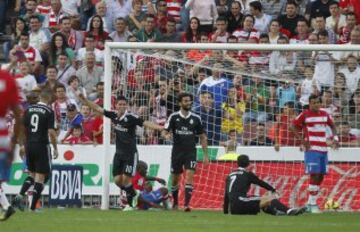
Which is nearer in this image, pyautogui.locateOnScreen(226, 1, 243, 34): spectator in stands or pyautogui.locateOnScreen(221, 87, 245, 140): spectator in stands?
pyautogui.locateOnScreen(221, 87, 245, 140): spectator in stands

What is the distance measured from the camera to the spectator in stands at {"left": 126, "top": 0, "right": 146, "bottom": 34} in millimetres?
26734

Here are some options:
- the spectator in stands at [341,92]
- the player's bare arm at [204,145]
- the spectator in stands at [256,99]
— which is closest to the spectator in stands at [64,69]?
the spectator in stands at [256,99]

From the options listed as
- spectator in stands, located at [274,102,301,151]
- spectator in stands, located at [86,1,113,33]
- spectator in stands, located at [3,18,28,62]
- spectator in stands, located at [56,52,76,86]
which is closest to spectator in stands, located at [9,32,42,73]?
spectator in stands, located at [56,52,76,86]

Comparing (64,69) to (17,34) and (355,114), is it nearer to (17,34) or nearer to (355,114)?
(17,34)

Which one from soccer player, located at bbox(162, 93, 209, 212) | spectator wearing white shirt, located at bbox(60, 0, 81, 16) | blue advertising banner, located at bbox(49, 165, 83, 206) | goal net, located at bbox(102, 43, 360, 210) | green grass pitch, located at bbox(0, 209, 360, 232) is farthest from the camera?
spectator wearing white shirt, located at bbox(60, 0, 81, 16)

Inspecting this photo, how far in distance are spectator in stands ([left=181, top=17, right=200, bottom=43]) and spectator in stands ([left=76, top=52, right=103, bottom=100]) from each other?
7.31ft

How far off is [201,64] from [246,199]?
4337 mm

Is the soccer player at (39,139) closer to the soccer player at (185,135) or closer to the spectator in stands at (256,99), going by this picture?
the soccer player at (185,135)

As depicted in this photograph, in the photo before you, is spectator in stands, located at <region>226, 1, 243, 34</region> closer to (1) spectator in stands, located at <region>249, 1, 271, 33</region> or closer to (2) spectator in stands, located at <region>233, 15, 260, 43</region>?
(1) spectator in stands, located at <region>249, 1, 271, 33</region>

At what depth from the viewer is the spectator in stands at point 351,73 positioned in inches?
878

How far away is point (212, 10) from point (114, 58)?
4.26 metres

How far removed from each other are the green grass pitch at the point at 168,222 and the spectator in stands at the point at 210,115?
284 cm

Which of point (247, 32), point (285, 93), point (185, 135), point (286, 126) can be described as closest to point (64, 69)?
point (247, 32)

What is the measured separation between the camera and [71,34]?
26688 millimetres
